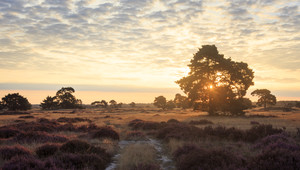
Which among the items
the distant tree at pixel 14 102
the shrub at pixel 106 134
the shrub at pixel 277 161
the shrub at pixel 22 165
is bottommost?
the shrub at pixel 106 134

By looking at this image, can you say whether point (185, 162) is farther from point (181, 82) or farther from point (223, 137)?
point (181, 82)

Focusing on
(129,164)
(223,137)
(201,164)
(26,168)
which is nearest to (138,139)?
(223,137)

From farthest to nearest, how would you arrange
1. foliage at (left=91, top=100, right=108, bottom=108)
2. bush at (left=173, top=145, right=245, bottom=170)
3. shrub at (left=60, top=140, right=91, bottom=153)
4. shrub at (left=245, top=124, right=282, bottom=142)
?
foliage at (left=91, top=100, right=108, bottom=108), shrub at (left=245, top=124, right=282, bottom=142), shrub at (left=60, top=140, right=91, bottom=153), bush at (left=173, top=145, right=245, bottom=170)

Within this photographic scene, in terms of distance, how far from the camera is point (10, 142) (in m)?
13.6

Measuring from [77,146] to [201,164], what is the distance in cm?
594

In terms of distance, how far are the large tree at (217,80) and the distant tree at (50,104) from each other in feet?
211

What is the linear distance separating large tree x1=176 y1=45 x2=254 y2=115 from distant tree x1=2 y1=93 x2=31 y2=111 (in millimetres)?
54928

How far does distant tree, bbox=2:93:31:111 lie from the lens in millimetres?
66438

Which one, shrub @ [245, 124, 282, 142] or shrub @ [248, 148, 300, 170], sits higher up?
shrub @ [248, 148, 300, 170]

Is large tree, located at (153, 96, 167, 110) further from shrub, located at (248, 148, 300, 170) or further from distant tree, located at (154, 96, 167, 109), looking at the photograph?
shrub, located at (248, 148, 300, 170)

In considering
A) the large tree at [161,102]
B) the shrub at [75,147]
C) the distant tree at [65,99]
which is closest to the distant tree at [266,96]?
the large tree at [161,102]

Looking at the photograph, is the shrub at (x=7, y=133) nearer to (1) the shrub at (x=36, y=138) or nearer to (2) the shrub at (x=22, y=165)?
(1) the shrub at (x=36, y=138)

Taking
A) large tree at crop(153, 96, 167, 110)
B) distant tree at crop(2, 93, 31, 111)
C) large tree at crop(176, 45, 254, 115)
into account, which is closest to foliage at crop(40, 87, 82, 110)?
distant tree at crop(2, 93, 31, 111)

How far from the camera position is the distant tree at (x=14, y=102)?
2616 inches
